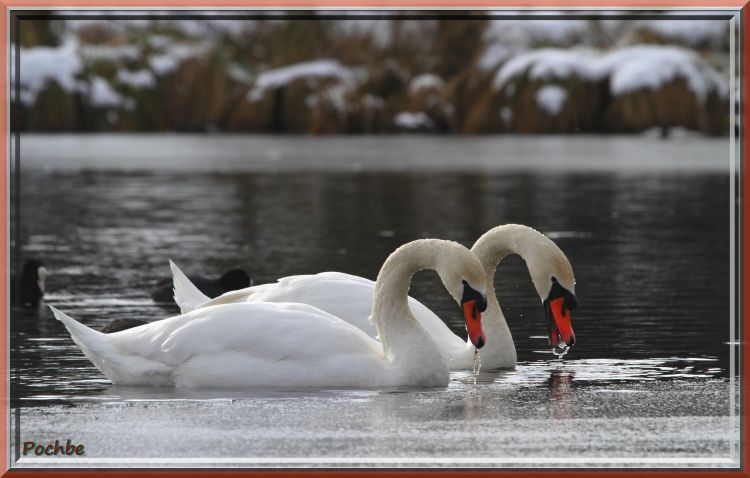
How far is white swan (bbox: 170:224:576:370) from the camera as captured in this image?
845 cm

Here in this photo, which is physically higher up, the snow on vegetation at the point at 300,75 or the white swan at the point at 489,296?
the snow on vegetation at the point at 300,75

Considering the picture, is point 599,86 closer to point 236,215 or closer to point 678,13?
point 236,215

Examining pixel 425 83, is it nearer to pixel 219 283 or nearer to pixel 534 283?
pixel 219 283

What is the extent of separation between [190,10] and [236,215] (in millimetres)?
13479

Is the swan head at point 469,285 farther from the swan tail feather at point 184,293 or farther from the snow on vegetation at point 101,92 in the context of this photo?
the snow on vegetation at point 101,92

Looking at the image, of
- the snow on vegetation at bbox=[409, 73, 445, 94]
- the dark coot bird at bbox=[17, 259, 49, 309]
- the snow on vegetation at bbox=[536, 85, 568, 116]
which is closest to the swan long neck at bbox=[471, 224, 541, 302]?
the dark coot bird at bbox=[17, 259, 49, 309]

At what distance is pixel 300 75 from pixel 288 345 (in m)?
31.9

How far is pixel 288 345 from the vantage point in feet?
25.6

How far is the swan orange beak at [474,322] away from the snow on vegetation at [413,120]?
104 ft

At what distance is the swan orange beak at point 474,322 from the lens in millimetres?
7953

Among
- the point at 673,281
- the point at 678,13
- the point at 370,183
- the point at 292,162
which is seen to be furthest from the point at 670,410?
the point at 292,162

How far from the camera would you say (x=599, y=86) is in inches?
1438

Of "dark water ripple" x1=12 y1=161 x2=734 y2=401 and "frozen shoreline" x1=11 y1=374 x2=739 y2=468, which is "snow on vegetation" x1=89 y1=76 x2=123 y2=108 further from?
"frozen shoreline" x1=11 y1=374 x2=739 y2=468

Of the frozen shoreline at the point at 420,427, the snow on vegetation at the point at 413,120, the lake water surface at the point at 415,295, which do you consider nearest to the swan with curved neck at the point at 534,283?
the lake water surface at the point at 415,295
